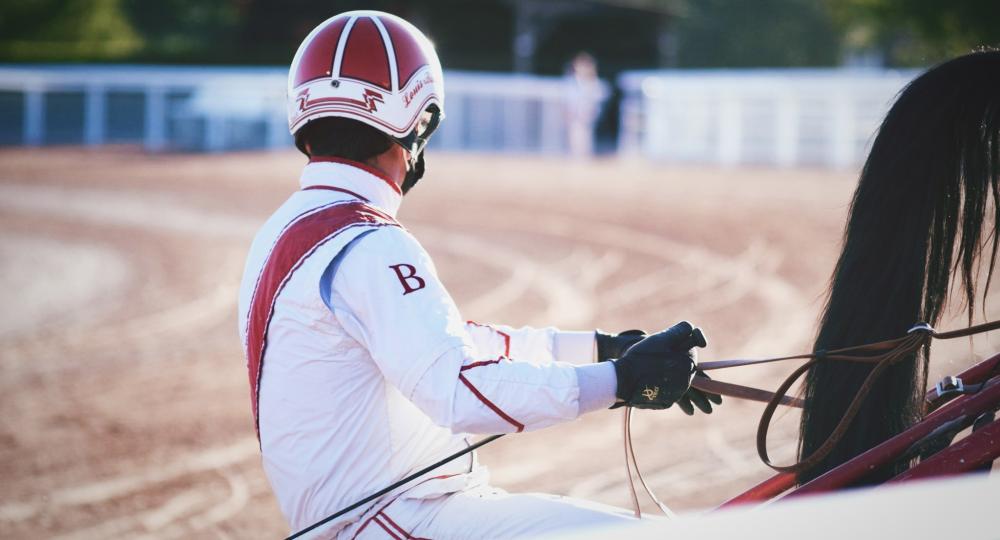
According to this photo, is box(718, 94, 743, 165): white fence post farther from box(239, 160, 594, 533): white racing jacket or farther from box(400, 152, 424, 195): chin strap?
box(239, 160, 594, 533): white racing jacket

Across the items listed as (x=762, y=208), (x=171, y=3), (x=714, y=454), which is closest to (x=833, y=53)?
(x=171, y=3)

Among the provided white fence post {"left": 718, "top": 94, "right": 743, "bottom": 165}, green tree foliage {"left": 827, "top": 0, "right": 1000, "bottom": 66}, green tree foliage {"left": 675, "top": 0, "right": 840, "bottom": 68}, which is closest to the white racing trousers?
white fence post {"left": 718, "top": 94, "right": 743, "bottom": 165}

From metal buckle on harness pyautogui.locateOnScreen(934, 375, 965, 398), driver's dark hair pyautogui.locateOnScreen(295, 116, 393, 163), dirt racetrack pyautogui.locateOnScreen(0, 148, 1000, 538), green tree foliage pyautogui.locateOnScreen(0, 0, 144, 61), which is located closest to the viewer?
driver's dark hair pyautogui.locateOnScreen(295, 116, 393, 163)

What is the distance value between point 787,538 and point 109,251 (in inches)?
457

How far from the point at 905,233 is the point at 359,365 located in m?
1.41

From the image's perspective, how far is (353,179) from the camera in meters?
2.37

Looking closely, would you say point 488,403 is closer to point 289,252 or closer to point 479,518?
point 479,518

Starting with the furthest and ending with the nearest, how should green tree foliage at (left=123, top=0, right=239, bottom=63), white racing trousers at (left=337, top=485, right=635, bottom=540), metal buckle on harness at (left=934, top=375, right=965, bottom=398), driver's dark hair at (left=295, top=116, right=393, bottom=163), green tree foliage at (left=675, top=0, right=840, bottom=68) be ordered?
1. green tree foliage at (left=123, top=0, right=239, bottom=63)
2. green tree foliage at (left=675, top=0, right=840, bottom=68)
3. metal buckle on harness at (left=934, top=375, right=965, bottom=398)
4. driver's dark hair at (left=295, top=116, right=393, bottom=163)
5. white racing trousers at (left=337, top=485, right=635, bottom=540)

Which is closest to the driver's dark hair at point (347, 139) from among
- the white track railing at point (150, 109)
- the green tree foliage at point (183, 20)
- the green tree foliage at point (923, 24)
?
the white track railing at point (150, 109)

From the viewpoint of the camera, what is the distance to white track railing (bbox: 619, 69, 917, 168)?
20.7 metres

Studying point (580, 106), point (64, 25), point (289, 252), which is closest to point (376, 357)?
point (289, 252)

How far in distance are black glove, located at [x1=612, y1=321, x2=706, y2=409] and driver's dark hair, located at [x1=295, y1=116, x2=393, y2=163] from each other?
2.43 feet

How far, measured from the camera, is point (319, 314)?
7.06 ft

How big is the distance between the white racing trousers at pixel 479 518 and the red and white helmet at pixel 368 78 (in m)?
0.82
